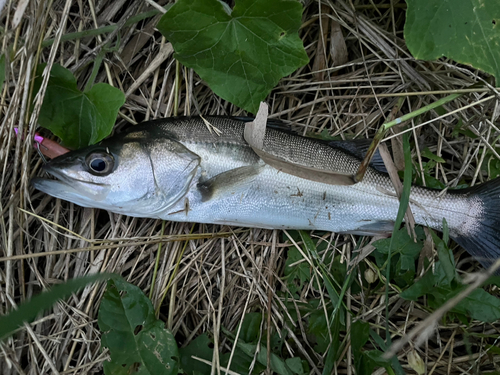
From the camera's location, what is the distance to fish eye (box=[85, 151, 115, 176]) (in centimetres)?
214

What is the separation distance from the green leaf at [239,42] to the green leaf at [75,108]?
521 millimetres

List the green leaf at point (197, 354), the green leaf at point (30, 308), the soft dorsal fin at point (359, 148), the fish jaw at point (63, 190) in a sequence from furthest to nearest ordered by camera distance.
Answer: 1. the soft dorsal fin at point (359, 148)
2. the green leaf at point (197, 354)
3. the fish jaw at point (63, 190)
4. the green leaf at point (30, 308)

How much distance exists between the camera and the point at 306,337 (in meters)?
2.39

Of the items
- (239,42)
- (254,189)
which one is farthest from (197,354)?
(239,42)

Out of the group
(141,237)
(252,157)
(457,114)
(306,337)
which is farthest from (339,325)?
(457,114)

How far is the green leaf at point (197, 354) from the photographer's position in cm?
226

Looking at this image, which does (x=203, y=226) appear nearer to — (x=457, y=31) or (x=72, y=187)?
(x=72, y=187)

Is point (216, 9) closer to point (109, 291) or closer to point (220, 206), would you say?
point (220, 206)

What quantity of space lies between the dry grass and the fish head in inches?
10.3

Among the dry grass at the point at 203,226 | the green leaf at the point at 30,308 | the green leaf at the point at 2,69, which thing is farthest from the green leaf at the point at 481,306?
the green leaf at the point at 2,69

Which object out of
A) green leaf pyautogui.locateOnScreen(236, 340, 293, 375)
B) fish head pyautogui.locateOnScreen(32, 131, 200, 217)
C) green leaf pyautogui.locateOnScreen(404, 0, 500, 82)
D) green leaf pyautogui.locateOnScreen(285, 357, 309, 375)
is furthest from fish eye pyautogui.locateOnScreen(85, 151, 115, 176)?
green leaf pyautogui.locateOnScreen(404, 0, 500, 82)

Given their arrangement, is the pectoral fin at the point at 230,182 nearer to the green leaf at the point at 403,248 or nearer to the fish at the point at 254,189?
the fish at the point at 254,189

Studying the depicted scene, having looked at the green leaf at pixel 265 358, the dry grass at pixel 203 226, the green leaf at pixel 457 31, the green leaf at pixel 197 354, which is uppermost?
the green leaf at pixel 457 31

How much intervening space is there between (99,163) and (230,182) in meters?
0.79
